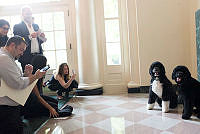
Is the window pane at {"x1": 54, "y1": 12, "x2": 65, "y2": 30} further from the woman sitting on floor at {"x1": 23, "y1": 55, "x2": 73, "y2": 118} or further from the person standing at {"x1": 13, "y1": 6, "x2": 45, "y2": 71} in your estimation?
the woman sitting on floor at {"x1": 23, "y1": 55, "x2": 73, "y2": 118}

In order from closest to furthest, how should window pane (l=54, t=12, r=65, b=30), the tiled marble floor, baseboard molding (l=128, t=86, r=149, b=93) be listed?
the tiled marble floor < baseboard molding (l=128, t=86, r=149, b=93) < window pane (l=54, t=12, r=65, b=30)

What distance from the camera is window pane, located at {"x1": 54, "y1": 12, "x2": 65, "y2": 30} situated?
4.57 metres

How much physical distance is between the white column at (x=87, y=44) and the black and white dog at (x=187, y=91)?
204 centimetres

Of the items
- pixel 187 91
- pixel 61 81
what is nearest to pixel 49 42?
pixel 61 81

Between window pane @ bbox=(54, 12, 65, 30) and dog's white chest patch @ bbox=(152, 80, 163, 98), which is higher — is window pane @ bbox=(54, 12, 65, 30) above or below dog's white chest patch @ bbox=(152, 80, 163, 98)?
above

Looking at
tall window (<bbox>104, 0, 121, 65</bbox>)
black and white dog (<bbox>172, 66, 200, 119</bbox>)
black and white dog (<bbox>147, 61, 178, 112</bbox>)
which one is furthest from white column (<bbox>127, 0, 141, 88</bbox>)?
black and white dog (<bbox>172, 66, 200, 119</bbox>)

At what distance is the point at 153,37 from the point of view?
381 cm

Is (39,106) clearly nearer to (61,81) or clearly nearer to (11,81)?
(61,81)

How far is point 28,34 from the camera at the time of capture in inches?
121

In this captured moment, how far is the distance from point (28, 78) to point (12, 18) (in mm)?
3321

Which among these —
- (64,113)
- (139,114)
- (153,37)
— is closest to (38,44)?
(64,113)

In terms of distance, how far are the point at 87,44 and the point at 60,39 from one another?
776mm

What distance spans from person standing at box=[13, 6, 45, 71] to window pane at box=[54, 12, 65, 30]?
1.46 metres

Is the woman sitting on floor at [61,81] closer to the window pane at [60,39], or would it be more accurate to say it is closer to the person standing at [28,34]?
the person standing at [28,34]
